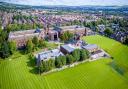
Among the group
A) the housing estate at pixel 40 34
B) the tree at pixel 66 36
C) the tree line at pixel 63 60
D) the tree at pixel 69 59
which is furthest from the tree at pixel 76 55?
the housing estate at pixel 40 34

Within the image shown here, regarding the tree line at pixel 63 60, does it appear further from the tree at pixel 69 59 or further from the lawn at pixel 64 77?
the lawn at pixel 64 77

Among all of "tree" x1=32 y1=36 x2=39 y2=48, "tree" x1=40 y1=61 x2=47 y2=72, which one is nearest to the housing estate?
"tree" x1=32 y1=36 x2=39 y2=48

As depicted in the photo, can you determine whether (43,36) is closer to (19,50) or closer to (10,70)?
(19,50)

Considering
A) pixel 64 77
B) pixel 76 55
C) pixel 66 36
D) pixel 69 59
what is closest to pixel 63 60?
pixel 69 59

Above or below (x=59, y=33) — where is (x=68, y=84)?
below

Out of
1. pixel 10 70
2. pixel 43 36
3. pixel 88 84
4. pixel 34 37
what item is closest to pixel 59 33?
pixel 43 36

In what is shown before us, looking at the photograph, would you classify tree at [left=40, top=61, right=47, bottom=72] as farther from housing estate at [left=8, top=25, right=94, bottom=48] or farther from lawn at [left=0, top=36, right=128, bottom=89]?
housing estate at [left=8, top=25, right=94, bottom=48]
